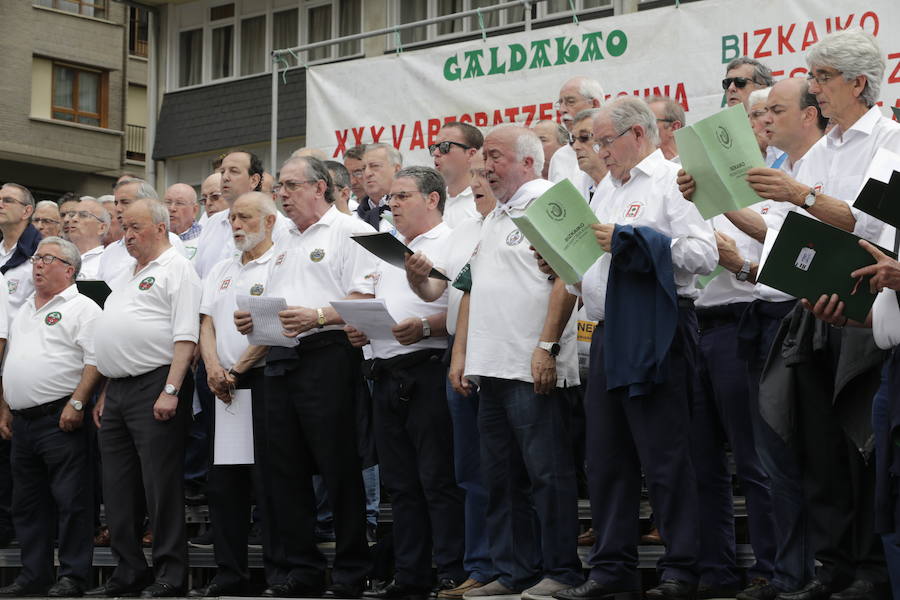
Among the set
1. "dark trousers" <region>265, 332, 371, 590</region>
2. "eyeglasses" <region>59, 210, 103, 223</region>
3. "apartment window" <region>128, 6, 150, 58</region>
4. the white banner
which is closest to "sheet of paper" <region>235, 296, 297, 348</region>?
"dark trousers" <region>265, 332, 371, 590</region>

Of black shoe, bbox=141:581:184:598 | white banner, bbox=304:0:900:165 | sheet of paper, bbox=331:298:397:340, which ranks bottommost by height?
black shoe, bbox=141:581:184:598

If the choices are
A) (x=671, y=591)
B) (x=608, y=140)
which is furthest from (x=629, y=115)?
(x=671, y=591)

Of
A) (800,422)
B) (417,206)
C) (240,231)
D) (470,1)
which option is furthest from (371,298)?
(470,1)

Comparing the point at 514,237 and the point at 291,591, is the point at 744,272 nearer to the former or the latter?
the point at 514,237

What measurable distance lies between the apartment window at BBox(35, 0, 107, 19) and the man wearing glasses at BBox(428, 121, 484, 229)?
2853cm

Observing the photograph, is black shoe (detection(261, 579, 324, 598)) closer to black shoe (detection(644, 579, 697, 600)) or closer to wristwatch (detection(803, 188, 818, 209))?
black shoe (detection(644, 579, 697, 600))

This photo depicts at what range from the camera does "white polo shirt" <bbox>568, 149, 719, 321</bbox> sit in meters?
5.82

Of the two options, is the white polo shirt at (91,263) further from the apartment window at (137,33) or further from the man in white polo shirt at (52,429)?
the apartment window at (137,33)

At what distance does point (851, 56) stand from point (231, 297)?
4.02 m

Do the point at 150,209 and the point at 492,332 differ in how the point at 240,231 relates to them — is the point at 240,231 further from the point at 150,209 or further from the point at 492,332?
the point at 492,332

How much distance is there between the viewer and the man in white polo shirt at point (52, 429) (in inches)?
335

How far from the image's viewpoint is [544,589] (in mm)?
6156

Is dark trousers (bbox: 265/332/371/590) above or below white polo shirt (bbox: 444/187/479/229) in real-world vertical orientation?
below

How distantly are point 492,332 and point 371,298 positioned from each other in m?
1.07
